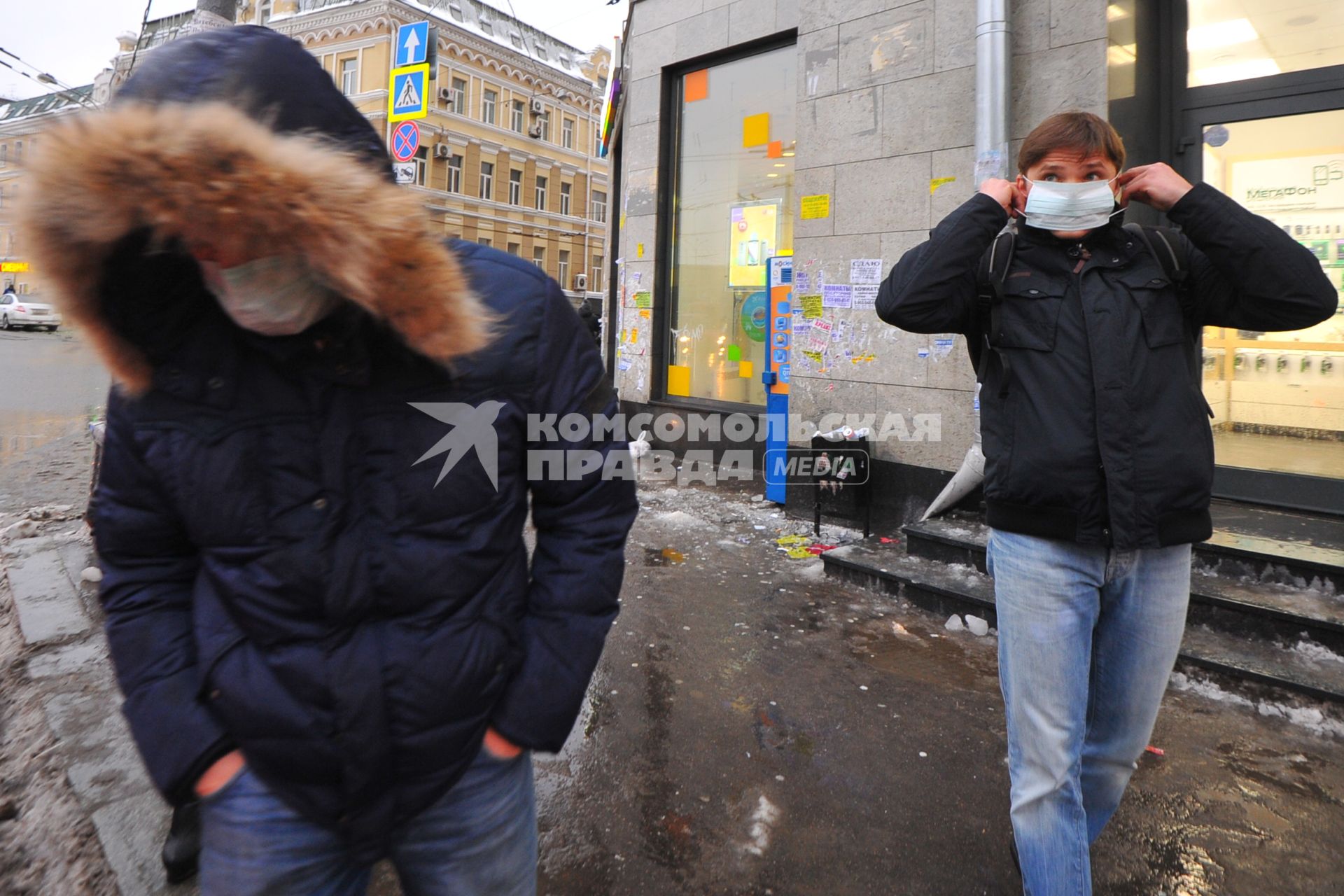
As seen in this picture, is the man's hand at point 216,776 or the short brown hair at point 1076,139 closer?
the man's hand at point 216,776

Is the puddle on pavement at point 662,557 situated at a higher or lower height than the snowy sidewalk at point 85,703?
higher

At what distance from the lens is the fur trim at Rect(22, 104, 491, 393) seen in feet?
3.34

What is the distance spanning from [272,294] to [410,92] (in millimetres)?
10727

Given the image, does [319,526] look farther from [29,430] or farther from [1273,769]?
[29,430]

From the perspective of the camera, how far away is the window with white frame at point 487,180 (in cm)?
3984

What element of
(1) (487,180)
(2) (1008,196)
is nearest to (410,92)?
(2) (1008,196)

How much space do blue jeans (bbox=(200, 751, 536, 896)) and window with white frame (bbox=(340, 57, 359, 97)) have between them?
3999 cm

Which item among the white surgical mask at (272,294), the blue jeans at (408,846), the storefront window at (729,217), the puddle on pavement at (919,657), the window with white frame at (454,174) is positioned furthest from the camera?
the window with white frame at (454,174)

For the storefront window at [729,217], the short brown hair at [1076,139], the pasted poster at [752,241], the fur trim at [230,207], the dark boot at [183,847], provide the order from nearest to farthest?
the fur trim at [230,207]
the short brown hair at [1076,139]
the dark boot at [183,847]
the storefront window at [729,217]
the pasted poster at [752,241]

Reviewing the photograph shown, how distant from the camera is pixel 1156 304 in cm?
205

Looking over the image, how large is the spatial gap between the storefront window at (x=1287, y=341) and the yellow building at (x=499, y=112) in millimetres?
29767

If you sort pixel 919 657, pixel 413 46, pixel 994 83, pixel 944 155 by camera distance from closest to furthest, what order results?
pixel 919 657 → pixel 994 83 → pixel 944 155 → pixel 413 46

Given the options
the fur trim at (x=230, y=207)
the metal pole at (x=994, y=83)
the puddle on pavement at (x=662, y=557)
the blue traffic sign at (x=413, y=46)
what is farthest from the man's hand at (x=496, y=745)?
the blue traffic sign at (x=413, y=46)

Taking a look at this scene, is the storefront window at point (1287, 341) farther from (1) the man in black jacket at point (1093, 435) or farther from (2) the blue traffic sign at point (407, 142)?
(2) the blue traffic sign at point (407, 142)
